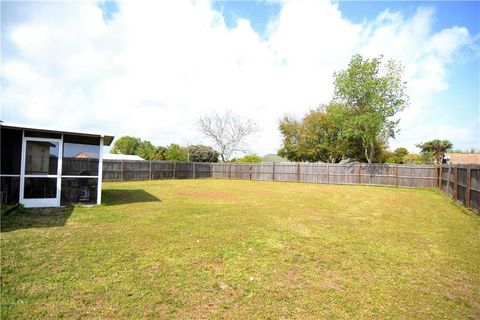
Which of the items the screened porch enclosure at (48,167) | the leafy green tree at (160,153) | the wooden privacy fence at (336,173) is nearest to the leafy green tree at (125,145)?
the leafy green tree at (160,153)

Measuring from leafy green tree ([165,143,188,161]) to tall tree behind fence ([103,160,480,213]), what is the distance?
20314 mm

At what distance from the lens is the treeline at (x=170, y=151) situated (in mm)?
41906

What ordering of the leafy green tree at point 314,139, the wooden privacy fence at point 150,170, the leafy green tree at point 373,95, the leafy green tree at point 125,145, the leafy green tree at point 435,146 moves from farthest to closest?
the leafy green tree at point 125,145, the leafy green tree at point 435,146, the leafy green tree at point 314,139, the leafy green tree at point 373,95, the wooden privacy fence at point 150,170

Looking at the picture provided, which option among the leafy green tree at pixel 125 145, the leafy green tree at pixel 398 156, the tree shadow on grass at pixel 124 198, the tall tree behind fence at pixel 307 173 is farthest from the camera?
the leafy green tree at pixel 125 145

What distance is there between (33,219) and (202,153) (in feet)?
117

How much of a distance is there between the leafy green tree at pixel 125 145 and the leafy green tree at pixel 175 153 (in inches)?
965

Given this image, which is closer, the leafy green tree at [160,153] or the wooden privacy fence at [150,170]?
the wooden privacy fence at [150,170]

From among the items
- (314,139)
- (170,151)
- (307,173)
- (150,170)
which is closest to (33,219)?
(150,170)

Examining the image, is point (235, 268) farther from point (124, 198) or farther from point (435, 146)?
point (435, 146)

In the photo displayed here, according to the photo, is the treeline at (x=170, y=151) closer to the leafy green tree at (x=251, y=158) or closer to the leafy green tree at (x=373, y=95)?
the leafy green tree at (x=251, y=158)

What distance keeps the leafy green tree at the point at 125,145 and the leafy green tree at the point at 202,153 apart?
36595 mm

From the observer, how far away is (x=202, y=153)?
4200cm

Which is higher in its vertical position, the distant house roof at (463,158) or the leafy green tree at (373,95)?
the leafy green tree at (373,95)

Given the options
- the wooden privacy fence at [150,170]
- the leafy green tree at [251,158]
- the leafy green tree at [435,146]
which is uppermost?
the leafy green tree at [435,146]
